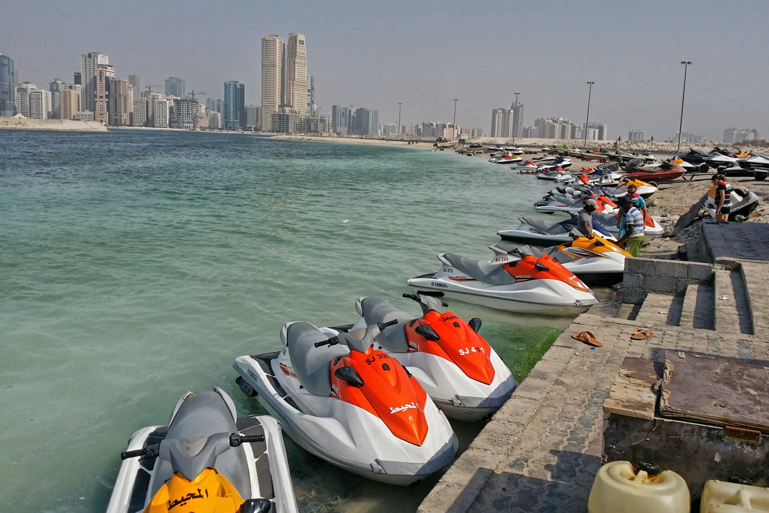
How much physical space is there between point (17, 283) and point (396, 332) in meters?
7.88

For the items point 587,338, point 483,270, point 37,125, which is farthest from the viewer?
point 37,125

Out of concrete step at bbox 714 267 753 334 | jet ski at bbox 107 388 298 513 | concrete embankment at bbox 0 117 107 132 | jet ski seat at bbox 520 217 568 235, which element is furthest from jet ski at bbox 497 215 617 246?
concrete embankment at bbox 0 117 107 132

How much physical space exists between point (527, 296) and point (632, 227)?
377cm

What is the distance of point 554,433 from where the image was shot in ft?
14.9

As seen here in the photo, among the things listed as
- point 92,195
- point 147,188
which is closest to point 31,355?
point 92,195

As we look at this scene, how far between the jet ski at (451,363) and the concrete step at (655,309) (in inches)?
95.2

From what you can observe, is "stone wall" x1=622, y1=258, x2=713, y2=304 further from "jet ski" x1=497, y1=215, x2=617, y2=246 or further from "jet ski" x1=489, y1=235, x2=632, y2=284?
"jet ski" x1=497, y1=215, x2=617, y2=246

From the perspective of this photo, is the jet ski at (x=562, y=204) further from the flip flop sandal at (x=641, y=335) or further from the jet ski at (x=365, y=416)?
the jet ski at (x=365, y=416)

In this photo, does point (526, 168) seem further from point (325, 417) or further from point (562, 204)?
point (325, 417)

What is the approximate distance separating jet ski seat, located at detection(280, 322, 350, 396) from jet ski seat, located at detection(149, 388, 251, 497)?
844 mm

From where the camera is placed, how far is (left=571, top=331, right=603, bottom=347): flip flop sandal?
627cm

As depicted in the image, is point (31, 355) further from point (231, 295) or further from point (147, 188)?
point (147, 188)

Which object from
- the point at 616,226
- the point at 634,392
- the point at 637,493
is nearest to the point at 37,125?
the point at 616,226

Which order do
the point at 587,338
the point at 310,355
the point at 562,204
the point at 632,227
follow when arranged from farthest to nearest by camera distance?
the point at 562,204 < the point at 632,227 < the point at 587,338 < the point at 310,355
